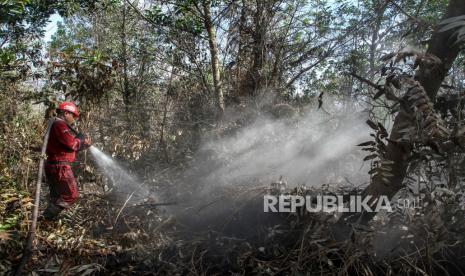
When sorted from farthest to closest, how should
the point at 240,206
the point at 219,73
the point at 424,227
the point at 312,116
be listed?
1. the point at 219,73
2. the point at 312,116
3. the point at 240,206
4. the point at 424,227

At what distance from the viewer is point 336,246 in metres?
3.50

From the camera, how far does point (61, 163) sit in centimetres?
448

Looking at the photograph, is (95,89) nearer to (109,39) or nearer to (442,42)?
(442,42)

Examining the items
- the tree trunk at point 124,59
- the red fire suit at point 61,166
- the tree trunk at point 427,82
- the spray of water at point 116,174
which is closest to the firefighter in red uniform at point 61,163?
the red fire suit at point 61,166

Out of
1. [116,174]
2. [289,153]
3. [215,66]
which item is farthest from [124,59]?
[289,153]

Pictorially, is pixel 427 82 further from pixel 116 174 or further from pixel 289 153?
pixel 116 174

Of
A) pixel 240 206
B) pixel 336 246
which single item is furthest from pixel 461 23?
pixel 240 206

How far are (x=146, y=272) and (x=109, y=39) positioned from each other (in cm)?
867

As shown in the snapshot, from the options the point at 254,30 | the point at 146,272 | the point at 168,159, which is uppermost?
the point at 254,30

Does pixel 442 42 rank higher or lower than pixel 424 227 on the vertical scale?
higher

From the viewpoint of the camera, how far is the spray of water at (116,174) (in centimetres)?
572

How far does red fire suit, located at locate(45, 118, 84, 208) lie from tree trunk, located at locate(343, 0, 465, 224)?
3.30m

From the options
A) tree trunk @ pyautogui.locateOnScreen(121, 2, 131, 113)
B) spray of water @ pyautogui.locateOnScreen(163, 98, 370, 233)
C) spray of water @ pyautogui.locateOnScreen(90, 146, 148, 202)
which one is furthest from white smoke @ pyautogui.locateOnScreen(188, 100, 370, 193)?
tree trunk @ pyautogui.locateOnScreen(121, 2, 131, 113)

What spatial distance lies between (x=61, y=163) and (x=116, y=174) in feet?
5.53
